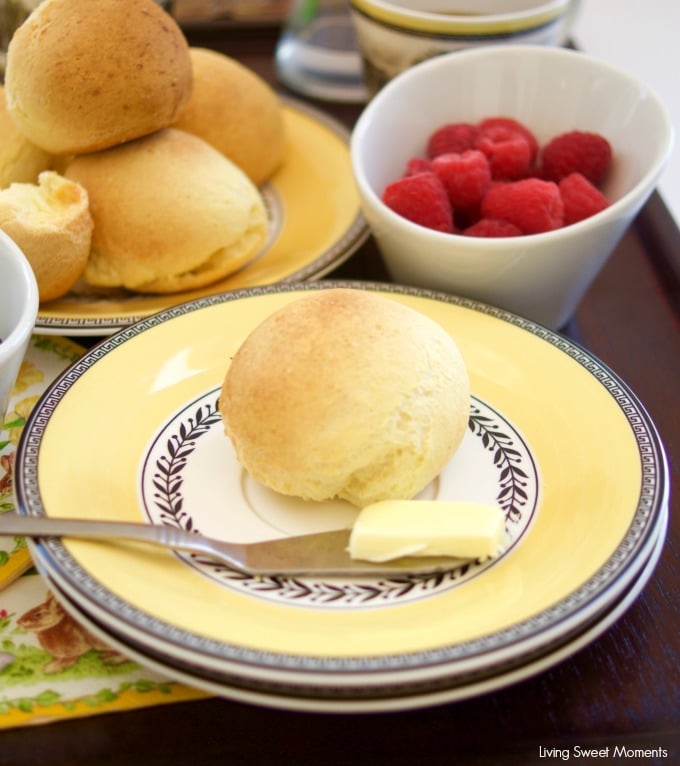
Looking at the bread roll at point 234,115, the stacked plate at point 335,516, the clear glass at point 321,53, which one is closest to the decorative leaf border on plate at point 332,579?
the stacked plate at point 335,516

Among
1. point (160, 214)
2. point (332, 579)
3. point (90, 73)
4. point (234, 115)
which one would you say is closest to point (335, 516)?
point (332, 579)

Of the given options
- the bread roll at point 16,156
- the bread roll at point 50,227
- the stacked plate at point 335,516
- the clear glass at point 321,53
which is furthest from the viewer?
the clear glass at point 321,53

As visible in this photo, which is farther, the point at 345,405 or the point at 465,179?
the point at 465,179

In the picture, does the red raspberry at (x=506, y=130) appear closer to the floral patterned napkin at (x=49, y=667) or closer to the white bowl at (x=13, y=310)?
the white bowl at (x=13, y=310)

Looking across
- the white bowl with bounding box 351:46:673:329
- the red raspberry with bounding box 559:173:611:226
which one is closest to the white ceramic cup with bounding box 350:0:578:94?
the white bowl with bounding box 351:46:673:329

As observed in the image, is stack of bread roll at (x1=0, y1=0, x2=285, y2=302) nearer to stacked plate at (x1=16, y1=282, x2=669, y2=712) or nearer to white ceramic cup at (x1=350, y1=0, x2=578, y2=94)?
stacked plate at (x1=16, y1=282, x2=669, y2=712)

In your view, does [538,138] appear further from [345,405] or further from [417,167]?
[345,405]

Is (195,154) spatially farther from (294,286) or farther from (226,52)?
(226,52)
